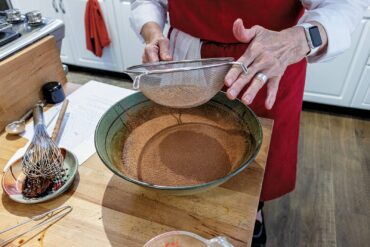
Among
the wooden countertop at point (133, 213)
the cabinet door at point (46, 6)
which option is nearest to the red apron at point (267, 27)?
the wooden countertop at point (133, 213)

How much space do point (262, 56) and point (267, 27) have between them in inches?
9.8

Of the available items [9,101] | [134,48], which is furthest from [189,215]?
[134,48]

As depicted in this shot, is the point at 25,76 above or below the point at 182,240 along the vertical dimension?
above

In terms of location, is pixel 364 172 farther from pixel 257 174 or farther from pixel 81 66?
pixel 81 66

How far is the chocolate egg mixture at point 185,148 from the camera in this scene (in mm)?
563

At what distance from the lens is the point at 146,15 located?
0.92 meters

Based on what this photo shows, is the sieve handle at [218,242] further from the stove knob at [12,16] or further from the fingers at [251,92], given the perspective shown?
the stove knob at [12,16]

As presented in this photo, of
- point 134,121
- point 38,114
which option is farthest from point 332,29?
point 38,114

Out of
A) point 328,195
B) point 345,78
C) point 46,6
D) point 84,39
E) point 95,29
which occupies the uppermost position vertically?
point 46,6

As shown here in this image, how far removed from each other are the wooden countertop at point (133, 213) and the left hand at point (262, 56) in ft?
0.59

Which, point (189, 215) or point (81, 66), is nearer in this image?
point (189, 215)

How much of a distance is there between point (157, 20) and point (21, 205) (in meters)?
0.66

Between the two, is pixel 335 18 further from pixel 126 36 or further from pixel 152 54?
pixel 126 36

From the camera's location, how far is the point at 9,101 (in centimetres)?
80
